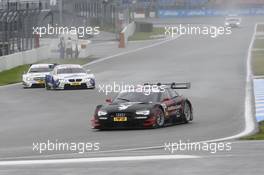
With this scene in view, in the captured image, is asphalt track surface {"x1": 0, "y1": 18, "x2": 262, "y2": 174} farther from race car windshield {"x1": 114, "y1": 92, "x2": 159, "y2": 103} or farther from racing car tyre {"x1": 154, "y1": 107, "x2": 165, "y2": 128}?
race car windshield {"x1": 114, "y1": 92, "x2": 159, "y2": 103}

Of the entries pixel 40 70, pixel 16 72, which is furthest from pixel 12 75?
pixel 40 70

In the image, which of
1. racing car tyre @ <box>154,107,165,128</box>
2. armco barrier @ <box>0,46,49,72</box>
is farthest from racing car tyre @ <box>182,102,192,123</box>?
armco barrier @ <box>0,46,49,72</box>

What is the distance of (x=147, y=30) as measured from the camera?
3780 inches

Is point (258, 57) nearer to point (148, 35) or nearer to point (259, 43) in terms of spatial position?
point (259, 43)

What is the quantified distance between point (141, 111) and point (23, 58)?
3385cm

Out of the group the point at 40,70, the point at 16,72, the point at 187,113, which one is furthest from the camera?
the point at 16,72

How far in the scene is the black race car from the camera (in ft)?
73.4

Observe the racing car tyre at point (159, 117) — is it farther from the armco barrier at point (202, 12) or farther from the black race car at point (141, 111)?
the armco barrier at point (202, 12)

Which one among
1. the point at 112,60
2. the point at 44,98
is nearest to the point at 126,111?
the point at 44,98

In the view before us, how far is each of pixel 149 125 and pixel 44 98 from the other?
1221 centimetres

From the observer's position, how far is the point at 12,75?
48781mm

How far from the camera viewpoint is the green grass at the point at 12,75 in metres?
45.4

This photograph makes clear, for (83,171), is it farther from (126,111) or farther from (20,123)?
(20,123)

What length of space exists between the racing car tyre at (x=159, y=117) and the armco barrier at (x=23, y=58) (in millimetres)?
28470
